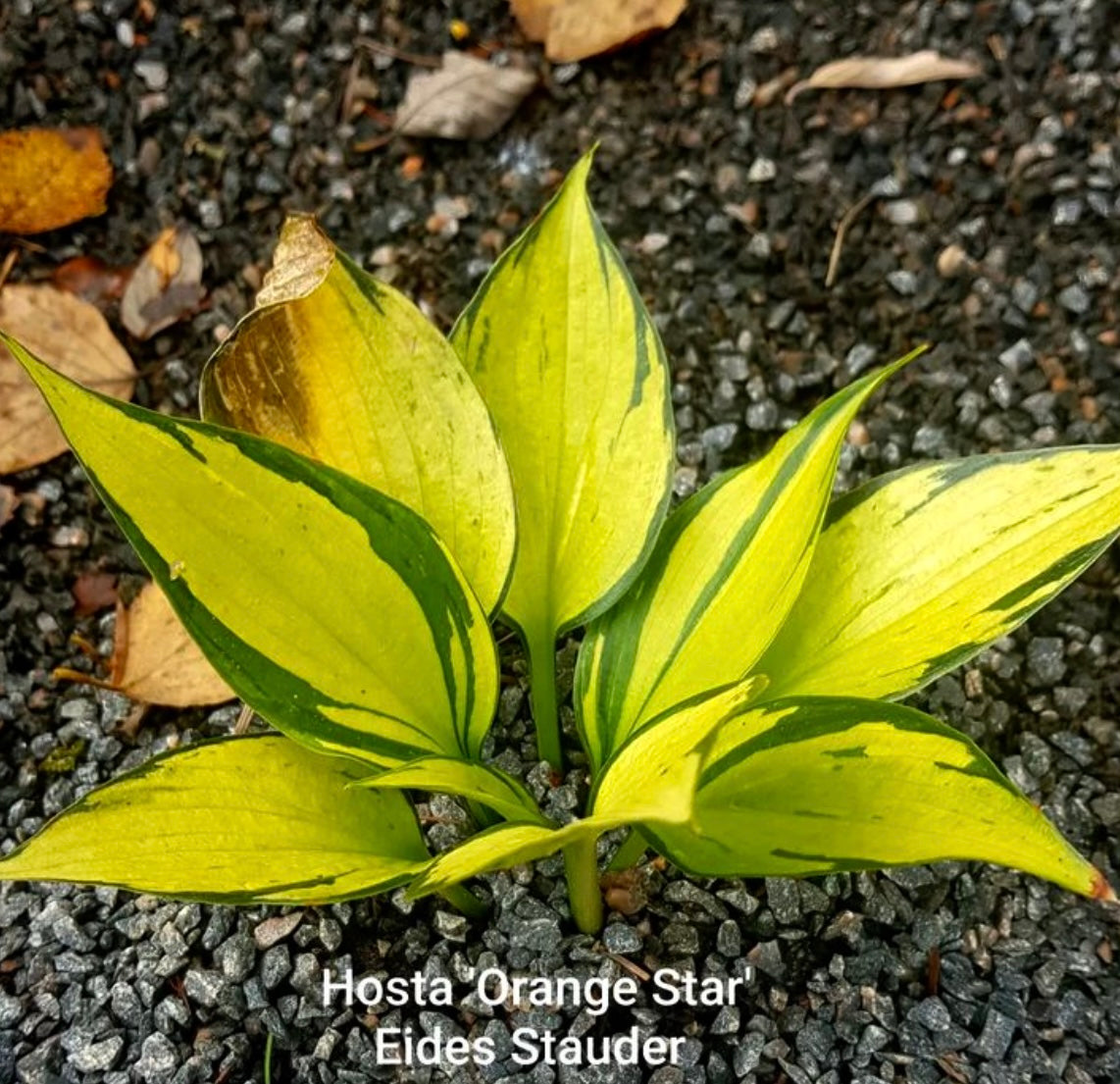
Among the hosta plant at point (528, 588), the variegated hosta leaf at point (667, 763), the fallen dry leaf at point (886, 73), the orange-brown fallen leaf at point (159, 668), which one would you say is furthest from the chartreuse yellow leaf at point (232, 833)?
the fallen dry leaf at point (886, 73)

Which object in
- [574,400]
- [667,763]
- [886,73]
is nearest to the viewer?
[667,763]

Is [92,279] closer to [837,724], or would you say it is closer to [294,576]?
[294,576]

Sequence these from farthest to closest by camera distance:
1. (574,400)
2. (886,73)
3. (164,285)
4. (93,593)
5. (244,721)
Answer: (886,73)
(164,285)
(93,593)
(244,721)
(574,400)

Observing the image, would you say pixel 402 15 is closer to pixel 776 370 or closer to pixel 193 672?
pixel 776 370

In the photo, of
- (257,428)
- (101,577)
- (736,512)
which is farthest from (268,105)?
(736,512)

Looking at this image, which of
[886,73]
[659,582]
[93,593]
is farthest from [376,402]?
[886,73]

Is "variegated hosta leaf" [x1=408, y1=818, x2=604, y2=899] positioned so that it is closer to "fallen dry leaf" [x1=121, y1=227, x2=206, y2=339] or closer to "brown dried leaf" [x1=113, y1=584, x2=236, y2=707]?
"brown dried leaf" [x1=113, y1=584, x2=236, y2=707]
